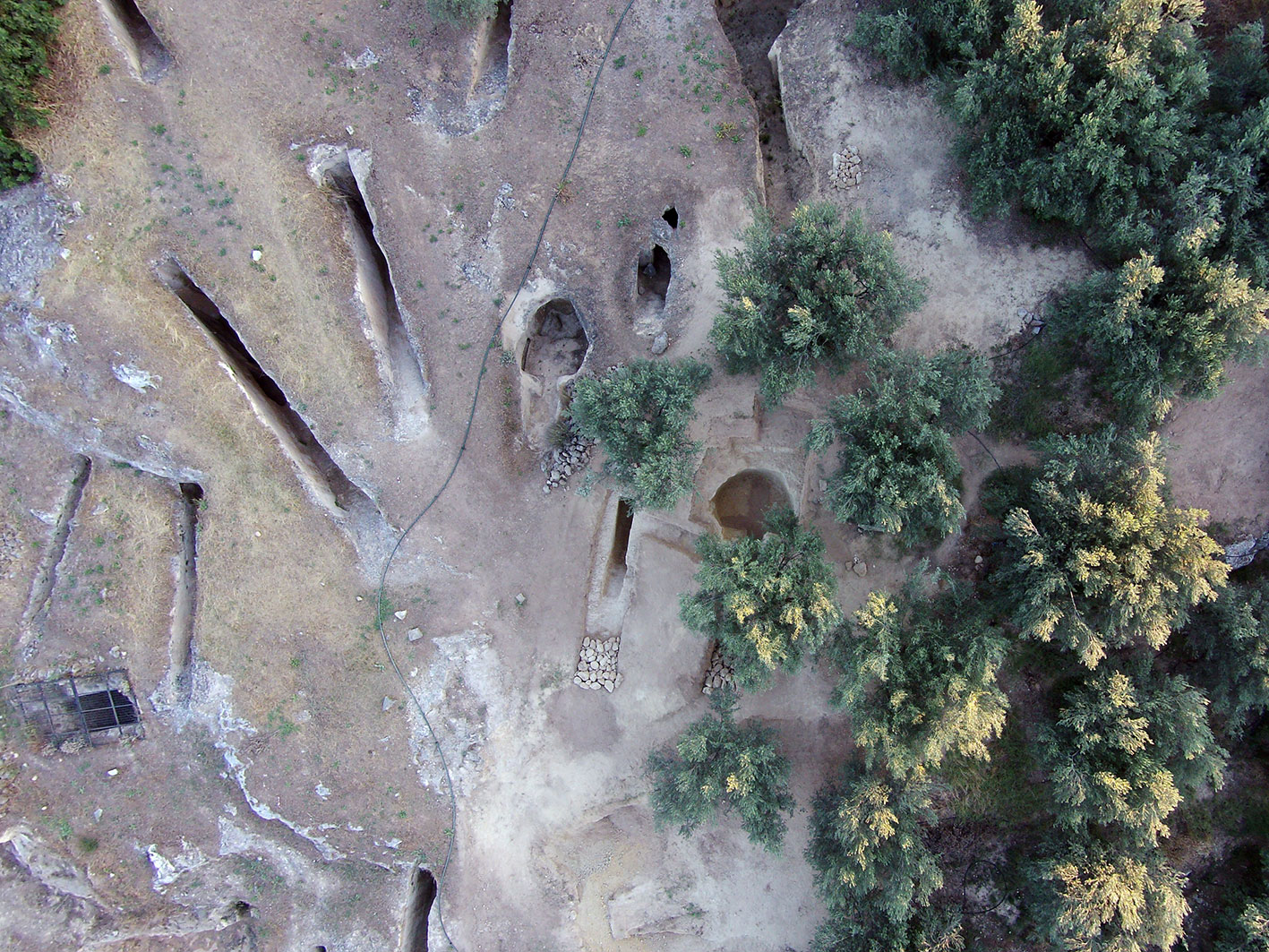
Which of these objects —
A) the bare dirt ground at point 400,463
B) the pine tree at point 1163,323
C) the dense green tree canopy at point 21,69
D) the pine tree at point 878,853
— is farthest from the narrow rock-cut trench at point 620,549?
the dense green tree canopy at point 21,69

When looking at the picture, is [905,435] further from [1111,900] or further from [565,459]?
[1111,900]

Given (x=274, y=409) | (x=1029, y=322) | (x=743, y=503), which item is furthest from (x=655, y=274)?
(x=274, y=409)

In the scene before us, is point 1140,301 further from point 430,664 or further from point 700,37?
point 430,664

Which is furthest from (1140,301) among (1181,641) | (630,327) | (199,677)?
(199,677)

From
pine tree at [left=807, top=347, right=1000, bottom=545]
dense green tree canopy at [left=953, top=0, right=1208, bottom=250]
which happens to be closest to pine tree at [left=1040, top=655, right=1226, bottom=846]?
pine tree at [left=807, top=347, right=1000, bottom=545]

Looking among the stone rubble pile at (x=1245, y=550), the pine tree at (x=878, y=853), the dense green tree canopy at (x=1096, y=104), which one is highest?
the dense green tree canopy at (x=1096, y=104)

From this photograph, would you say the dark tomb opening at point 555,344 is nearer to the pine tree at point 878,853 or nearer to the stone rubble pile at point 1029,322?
the stone rubble pile at point 1029,322

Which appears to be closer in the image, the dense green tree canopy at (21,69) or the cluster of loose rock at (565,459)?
the dense green tree canopy at (21,69)
